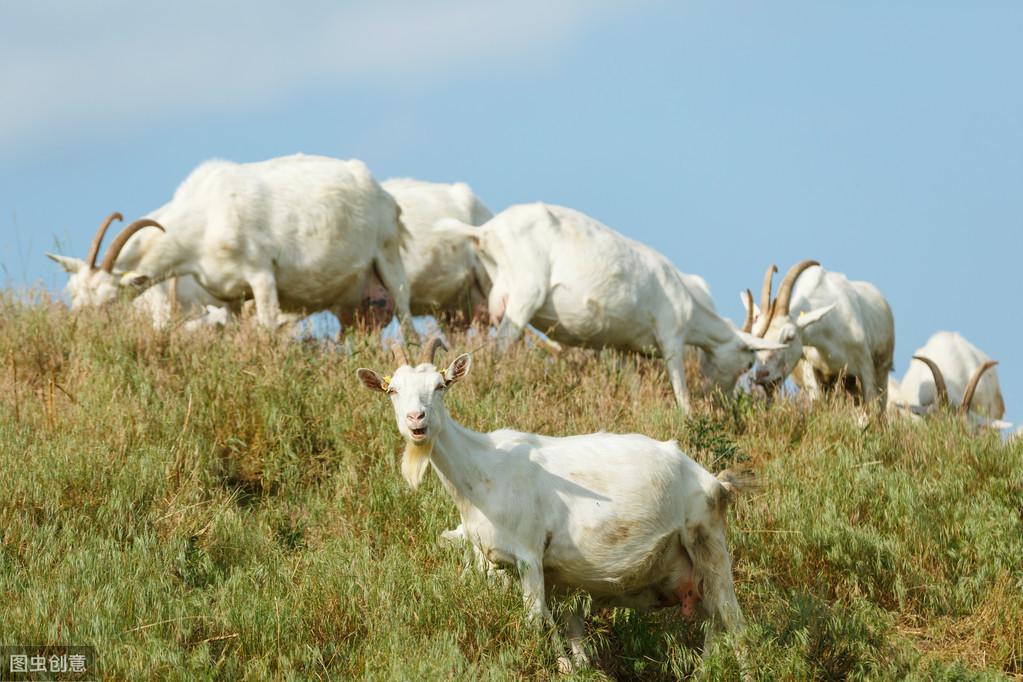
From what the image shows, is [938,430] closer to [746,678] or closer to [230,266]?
[746,678]

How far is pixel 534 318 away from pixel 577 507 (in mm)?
5587

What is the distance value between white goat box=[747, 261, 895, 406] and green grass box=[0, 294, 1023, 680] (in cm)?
274

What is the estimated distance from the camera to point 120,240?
14.0m

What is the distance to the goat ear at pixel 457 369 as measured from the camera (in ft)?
24.3

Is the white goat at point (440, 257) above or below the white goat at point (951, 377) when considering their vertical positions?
above

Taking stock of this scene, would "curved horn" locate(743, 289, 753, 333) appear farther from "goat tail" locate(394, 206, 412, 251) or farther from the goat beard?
the goat beard

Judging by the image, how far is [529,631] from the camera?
7.31 meters

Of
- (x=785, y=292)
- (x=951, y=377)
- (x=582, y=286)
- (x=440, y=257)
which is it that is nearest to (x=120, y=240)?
(x=440, y=257)

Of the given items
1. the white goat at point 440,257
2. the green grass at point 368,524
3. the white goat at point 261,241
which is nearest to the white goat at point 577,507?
the green grass at point 368,524

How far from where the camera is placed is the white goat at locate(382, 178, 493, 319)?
16594 mm

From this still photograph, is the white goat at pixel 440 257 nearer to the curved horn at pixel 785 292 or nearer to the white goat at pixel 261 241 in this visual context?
the white goat at pixel 261 241

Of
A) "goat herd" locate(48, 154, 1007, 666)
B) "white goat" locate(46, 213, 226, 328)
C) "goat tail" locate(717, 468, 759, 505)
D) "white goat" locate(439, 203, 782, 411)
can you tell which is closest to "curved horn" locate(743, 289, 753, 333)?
"goat herd" locate(48, 154, 1007, 666)

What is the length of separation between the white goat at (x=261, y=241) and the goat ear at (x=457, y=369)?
20.6 feet

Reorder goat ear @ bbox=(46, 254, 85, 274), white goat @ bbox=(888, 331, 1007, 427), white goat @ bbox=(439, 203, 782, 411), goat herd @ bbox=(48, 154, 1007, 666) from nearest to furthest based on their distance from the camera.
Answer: goat herd @ bbox=(48, 154, 1007, 666)
white goat @ bbox=(439, 203, 782, 411)
goat ear @ bbox=(46, 254, 85, 274)
white goat @ bbox=(888, 331, 1007, 427)
